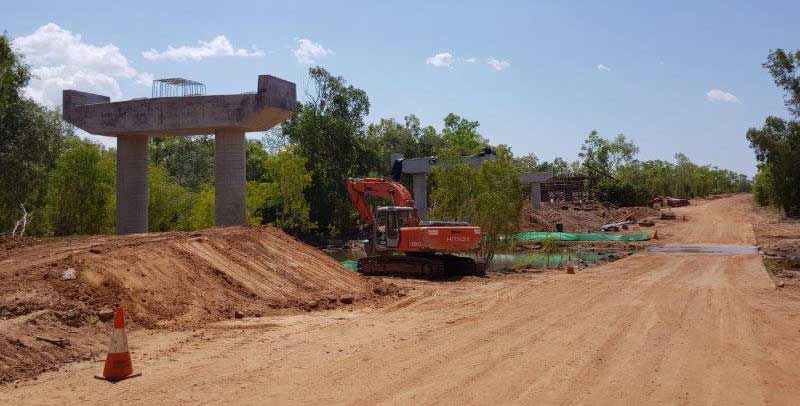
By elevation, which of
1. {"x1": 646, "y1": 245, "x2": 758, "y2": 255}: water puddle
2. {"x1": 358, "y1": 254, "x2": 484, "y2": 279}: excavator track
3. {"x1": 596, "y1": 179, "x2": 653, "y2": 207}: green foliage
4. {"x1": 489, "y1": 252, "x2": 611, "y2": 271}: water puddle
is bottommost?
{"x1": 489, "y1": 252, "x2": 611, "y2": 271}: water puddle

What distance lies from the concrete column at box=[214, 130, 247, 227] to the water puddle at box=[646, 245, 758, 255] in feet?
71.7

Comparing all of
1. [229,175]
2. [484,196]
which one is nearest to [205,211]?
[229,175]

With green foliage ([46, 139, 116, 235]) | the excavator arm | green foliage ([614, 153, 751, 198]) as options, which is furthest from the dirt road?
green foliage ([614, 153, 751, 198])

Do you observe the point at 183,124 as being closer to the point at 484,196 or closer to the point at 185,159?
the point at 484,196

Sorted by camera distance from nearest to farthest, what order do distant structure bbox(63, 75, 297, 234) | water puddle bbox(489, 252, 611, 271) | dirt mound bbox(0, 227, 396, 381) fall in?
dirt mound bbox(0, 227, 396, 381)
distant structure bbox(63, 75, 297, 234)
water puddle bbox(489, 252, 611, 271)

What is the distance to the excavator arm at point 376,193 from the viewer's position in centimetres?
2380

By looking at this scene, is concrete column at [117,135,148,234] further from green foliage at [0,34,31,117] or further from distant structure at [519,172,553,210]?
distant structure at [519,172,553,210]

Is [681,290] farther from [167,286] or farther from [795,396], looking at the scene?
[167,286]

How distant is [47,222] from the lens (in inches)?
1374

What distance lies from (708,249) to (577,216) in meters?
22.5

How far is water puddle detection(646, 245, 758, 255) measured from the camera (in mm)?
32562

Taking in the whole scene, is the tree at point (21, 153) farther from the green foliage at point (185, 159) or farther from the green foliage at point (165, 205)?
the green foliage at point (185, 159)

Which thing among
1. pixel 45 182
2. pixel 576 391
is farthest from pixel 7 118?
pixel 576 391

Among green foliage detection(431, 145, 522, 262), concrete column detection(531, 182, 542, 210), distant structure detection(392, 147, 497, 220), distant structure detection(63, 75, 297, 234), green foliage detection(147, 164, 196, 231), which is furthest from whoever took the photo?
concrete column detection(531, 182, 542, 210)
